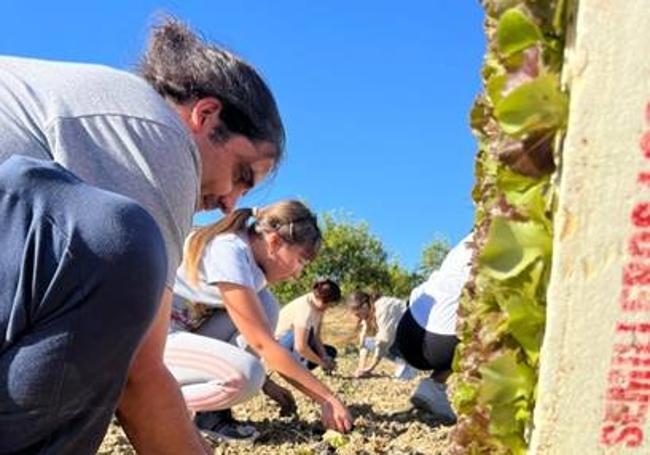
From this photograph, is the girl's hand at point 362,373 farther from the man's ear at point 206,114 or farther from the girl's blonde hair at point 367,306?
the man's ear at point 206,114

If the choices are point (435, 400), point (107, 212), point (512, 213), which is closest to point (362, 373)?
point (435, 400)

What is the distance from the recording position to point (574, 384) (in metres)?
1.23

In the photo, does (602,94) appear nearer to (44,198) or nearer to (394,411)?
(44,198)

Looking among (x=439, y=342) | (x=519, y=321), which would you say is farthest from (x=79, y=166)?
(x=439, y=342)

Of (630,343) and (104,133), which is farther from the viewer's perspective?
(104,133)

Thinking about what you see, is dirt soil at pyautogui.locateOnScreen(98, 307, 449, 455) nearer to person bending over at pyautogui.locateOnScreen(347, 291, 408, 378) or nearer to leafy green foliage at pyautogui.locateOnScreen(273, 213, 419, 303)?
person bending over at pyautogui.locateOnScreen(347, 291, 408, 378)

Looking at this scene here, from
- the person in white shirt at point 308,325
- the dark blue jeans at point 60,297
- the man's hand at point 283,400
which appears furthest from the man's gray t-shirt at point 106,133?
the person in white shirt at point 308,325

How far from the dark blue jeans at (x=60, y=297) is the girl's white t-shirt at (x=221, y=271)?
2.59 m

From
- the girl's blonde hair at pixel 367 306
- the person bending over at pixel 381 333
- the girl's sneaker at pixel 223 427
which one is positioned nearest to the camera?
the girl's sneaker at pixel 223 427

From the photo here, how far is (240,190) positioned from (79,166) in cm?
55

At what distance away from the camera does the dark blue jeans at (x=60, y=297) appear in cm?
188

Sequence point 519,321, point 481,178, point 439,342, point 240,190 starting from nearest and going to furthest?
point 519,321
point 481,178
point 240,190
point 439,342

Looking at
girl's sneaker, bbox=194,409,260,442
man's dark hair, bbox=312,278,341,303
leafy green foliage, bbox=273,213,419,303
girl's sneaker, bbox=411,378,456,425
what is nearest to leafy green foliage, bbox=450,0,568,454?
girl's sneaker, bbox=194,409,260,442

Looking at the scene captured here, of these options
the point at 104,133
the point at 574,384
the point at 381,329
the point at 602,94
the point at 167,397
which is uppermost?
the point at 602,94
